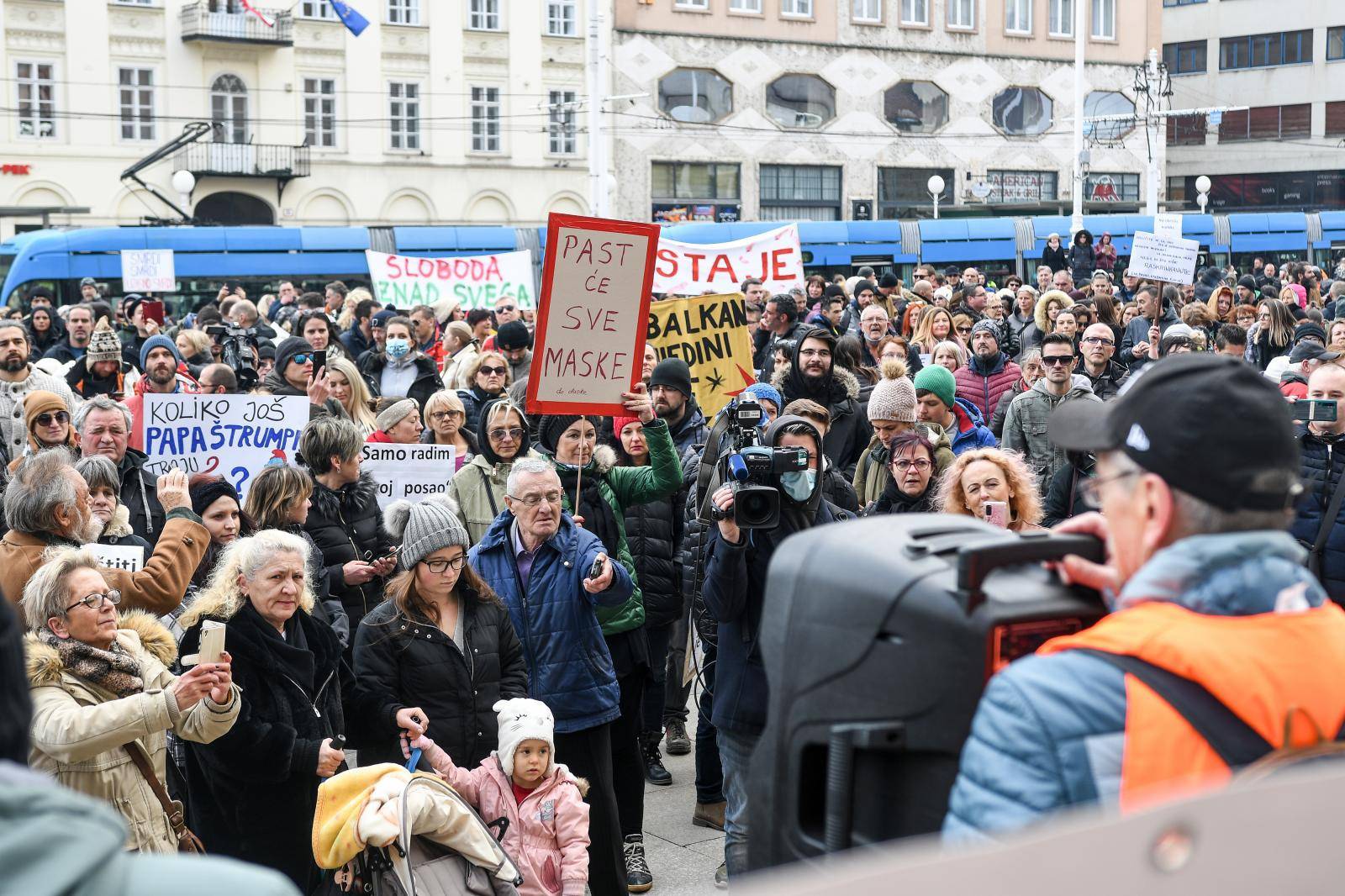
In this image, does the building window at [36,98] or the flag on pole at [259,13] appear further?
the building window at [36,98]

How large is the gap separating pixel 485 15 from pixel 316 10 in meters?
5.14

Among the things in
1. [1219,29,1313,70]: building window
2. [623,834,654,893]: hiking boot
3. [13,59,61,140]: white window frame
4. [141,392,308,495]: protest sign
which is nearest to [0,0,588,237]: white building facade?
[13,59,61,140]: white window frame

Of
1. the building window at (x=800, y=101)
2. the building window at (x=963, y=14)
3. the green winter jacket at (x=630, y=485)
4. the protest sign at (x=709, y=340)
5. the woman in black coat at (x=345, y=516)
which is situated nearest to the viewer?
the green winter jacket at (x=630, y=485)

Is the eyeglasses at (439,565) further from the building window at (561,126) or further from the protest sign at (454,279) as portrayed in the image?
the building window at (561,126)

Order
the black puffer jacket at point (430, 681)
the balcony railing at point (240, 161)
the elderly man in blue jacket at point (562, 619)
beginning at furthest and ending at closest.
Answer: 1. the balcony railing at point (240, 161)
2. the elderly man in blue jacket at point (562, 619)
3. the black puffer jacket at point (430, 681)

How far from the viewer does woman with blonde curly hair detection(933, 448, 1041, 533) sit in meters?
5.63

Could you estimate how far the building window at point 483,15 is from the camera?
47.0 metres

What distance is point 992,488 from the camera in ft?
18.5

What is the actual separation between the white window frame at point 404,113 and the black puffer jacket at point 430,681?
140 ft

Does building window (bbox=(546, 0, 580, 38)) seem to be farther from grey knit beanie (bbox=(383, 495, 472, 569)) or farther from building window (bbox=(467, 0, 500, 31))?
grey knit beanie (bbox=(383, 495, 472, 569))

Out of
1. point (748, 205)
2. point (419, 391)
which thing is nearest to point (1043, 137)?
point (748, 205)

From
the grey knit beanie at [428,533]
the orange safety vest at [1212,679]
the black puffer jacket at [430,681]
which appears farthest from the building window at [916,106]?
the orange safety vest at [1212,679]

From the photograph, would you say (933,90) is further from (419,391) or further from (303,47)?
(419,391)

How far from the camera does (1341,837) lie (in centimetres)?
142
